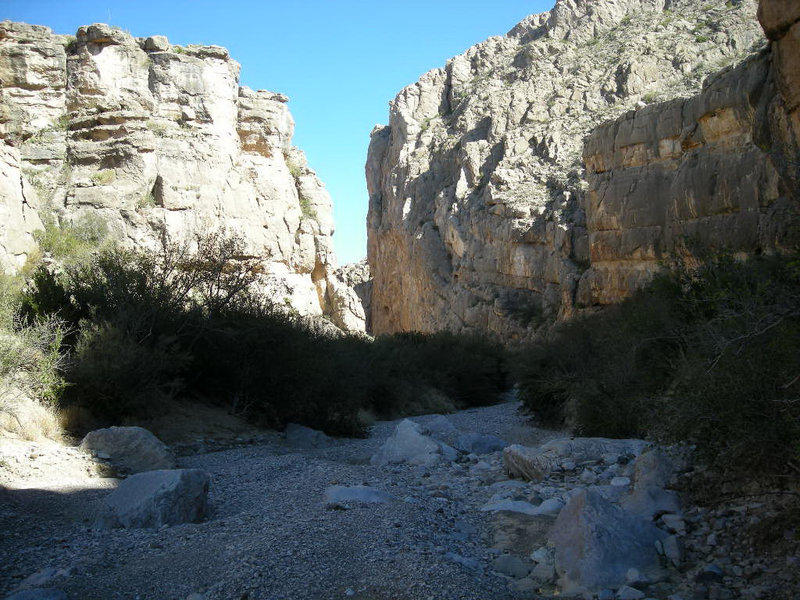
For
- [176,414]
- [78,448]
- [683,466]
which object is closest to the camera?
[683,466]

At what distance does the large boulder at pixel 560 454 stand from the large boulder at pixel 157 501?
158 inches

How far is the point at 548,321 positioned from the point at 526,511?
34.5m

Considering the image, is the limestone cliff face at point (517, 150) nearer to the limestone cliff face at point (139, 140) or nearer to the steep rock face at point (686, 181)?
the steep rock face at point (686, 181)

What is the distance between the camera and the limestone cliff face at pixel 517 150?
43562 millimetres

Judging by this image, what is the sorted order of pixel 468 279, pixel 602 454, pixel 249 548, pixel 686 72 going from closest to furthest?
pixel 249 548 < pixel 602 454 < pixel 686 72 < pixel 468 279

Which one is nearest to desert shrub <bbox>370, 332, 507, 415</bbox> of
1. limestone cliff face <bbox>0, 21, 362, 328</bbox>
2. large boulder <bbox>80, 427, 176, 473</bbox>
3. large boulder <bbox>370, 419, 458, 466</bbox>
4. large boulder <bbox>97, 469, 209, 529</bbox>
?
limestone cliff face <bbox>0, 21, 362, 328</bbox>

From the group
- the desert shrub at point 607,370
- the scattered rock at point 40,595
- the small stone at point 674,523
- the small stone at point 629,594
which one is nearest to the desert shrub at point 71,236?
the desert shrub at point 607,370

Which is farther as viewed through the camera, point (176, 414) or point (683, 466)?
point (176, 414)

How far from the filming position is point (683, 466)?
264 inches

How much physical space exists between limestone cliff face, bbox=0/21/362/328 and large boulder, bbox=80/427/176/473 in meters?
17.6

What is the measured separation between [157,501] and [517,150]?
154ft

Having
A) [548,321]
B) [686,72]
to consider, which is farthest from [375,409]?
[686,72]

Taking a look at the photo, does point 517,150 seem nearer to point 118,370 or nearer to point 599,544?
point 118,370

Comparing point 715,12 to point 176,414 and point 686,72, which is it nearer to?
point 686,72
